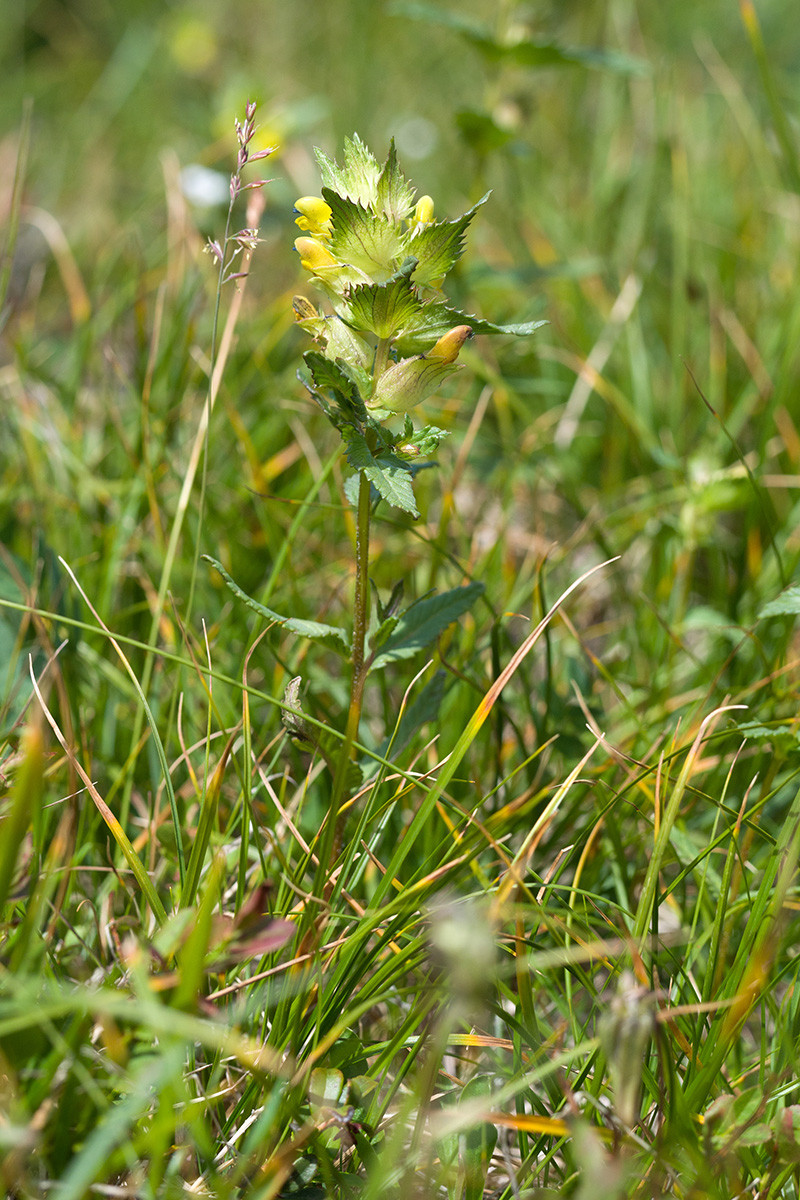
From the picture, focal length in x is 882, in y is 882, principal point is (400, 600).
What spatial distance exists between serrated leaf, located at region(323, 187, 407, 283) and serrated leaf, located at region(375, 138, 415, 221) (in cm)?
1

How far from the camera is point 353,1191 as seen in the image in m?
0.91

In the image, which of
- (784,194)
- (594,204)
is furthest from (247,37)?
(784,194)

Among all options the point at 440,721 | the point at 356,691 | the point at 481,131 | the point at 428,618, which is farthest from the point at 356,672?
the point at 481,131

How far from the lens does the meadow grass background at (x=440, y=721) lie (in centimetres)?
87

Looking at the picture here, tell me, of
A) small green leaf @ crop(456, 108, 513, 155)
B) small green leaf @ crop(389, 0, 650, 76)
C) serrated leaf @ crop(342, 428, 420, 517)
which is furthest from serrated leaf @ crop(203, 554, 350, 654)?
small green leaf @ crop(389, 0, 650, 76)

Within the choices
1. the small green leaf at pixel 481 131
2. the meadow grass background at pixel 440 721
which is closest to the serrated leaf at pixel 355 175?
the meadow grass background at pixel 440 721

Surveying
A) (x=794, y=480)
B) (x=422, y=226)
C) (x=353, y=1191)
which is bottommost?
(x=353, y=1191)

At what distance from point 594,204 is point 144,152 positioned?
2342mm

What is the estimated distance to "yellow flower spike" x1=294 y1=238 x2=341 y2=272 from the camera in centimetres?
108

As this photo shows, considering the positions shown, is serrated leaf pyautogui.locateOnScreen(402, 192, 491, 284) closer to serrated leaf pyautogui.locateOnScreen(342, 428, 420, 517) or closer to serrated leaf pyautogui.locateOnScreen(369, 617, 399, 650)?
serrated leaf pyautogui.locateOnScreen(342, 428, 420, 517)

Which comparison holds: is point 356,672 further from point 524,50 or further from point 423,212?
point 524,50

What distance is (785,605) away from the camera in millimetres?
1256

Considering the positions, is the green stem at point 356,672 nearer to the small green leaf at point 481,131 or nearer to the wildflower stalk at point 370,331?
the wildflower stalk at point 370,331

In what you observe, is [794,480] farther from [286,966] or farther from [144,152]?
[144,152]
